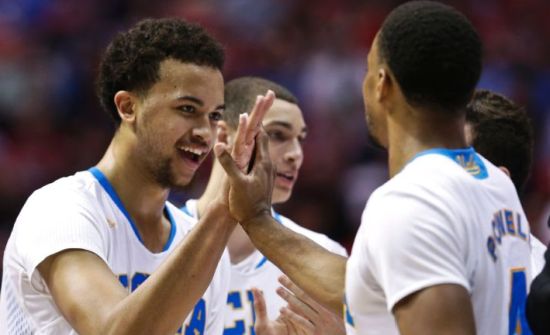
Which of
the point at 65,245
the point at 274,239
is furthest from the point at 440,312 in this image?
the point at 65,245

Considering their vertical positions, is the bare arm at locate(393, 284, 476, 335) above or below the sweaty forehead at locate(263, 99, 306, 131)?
above

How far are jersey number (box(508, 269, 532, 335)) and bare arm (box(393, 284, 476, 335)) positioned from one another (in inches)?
11.8

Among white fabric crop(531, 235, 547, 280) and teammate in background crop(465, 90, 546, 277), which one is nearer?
white fabric crop(531, 235, 547, 280)

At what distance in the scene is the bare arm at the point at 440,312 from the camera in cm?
272

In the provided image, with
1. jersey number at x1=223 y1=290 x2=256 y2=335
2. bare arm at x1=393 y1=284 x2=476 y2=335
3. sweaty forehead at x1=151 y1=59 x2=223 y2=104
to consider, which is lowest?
jersey number at x1=223 y1=290 x2=256 y2=335

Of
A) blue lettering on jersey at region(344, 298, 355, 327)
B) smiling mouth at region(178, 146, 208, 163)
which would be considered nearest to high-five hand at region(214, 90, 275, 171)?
smiling mouth at region(178, 146, 208, 163)

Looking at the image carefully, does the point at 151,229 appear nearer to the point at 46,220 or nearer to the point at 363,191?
the point at 46,220

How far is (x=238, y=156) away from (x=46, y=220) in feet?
2.94

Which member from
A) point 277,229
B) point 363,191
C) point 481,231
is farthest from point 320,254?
point 363,191

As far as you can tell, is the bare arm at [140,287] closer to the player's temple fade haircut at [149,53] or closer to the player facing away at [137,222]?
the player facing away at [137,222]

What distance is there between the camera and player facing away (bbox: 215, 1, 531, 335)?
2.77 m

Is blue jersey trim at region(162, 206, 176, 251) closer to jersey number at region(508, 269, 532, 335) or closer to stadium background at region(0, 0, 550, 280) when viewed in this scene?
jersey number at region(508, 269, 532, 335)

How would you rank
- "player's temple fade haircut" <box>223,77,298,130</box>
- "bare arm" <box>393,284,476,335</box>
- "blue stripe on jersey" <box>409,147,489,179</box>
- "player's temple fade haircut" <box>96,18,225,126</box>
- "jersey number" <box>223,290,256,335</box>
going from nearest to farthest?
→ "bare arm" <box>393,284,476,335</box> → "blue stripe on jersey" <box>409,147,489,179</box> → "player's temple fade haircut" <box>96,18,225,126</box> → "jersey number" <box>223,290,256,335</box> → "player's temple fade haircut" <box>223,77,298,130</box>

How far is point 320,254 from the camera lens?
11.7ft
